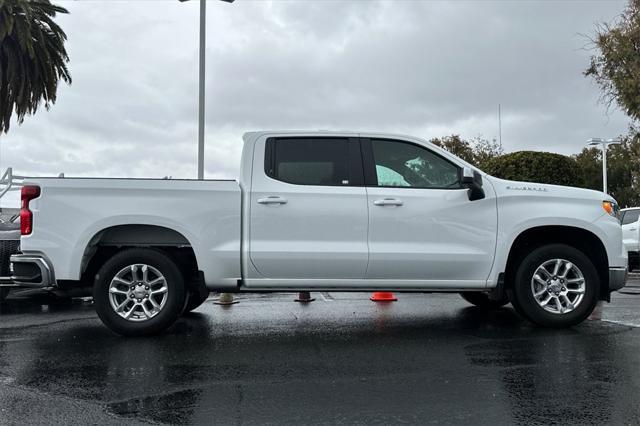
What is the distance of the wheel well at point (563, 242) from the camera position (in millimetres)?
6219

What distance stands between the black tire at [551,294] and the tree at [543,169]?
539 inches

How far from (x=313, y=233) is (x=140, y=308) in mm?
1846

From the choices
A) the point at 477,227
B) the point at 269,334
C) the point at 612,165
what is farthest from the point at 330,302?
the point at 612,165

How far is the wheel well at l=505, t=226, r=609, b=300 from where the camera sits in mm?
6219

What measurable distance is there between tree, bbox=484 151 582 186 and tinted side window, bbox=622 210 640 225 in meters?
3.89

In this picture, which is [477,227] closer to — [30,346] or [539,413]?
[539,413]

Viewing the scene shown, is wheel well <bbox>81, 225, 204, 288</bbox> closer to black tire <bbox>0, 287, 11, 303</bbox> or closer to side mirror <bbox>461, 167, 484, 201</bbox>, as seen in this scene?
side mirror <bbox>461, 167, 484, 201</bbox>

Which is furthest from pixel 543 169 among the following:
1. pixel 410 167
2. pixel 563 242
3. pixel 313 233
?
pixel 313 233

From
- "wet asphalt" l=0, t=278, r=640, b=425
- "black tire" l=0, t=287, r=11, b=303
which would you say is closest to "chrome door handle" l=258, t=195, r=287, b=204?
"wet asphalt" l=0, t=278, r=640, b=425

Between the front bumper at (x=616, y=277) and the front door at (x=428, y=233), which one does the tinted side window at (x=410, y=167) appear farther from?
the front bumper at (x=616, y=277)

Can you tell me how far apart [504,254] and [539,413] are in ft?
8.50

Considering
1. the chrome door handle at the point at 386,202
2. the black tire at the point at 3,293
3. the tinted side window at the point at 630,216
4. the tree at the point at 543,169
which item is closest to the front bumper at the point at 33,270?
the black tire at the point at 3,293

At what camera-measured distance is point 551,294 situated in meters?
6.09

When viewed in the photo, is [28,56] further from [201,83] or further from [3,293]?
[3,293]
